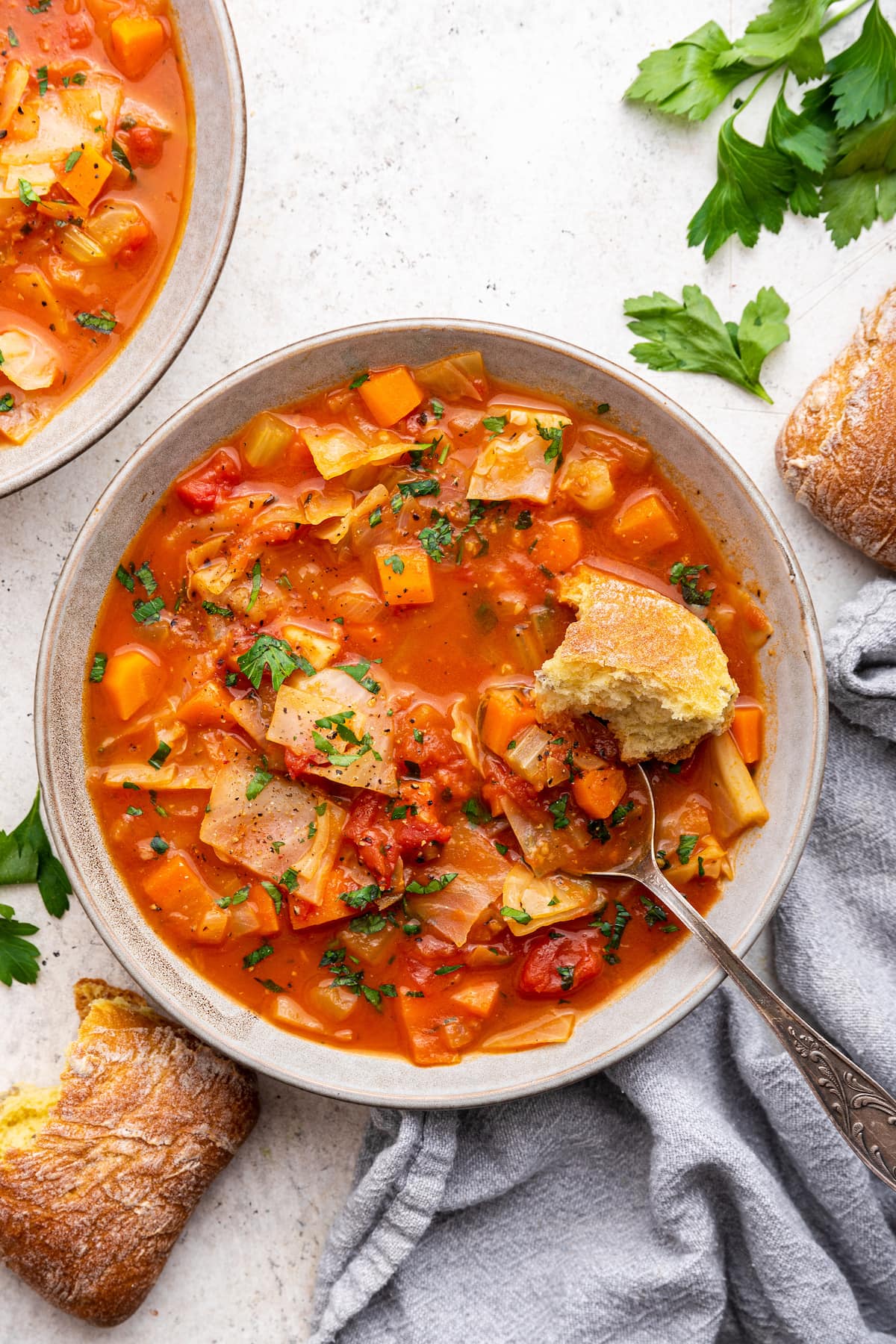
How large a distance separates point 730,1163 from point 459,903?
139 centimetres

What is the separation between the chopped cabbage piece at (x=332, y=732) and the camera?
342 centimetres

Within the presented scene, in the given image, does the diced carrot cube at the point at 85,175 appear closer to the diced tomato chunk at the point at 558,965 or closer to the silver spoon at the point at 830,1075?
the diced tomato chunk at the point at 558,965

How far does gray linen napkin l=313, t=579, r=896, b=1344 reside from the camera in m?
3.77

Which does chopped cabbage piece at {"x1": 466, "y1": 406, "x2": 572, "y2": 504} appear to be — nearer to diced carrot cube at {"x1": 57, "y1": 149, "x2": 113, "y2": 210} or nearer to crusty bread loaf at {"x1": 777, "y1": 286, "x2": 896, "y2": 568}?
crusty bread loaf at {"x1": 777, "y1": 286, "x2": 896, "y2": 568}

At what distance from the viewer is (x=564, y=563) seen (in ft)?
11.7

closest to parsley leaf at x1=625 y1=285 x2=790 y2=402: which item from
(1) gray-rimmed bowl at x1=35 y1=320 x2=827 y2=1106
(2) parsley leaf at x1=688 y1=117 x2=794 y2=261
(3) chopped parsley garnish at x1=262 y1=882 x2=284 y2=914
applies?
(2) parsley leaf at x1=688 y1=117 x2=794 y2=261

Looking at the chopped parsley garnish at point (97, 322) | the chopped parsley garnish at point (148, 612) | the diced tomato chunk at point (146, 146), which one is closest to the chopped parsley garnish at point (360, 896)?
the chopped parsley garnish at point (148, 612)

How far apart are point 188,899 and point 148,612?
3.23ft

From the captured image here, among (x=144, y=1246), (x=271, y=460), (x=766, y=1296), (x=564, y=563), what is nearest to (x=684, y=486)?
(x=564, y=563)

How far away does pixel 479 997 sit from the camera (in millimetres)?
3568

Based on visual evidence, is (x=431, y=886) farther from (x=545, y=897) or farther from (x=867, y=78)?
(x=867, y=78)

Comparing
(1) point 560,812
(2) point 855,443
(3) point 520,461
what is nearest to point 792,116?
(2) point 855,443

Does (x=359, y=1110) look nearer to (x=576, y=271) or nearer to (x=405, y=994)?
(x=405, y=994)

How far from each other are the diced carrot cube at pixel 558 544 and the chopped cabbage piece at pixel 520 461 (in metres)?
0.10
